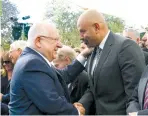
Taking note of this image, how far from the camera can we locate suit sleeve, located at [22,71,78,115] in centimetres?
221

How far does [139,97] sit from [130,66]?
1.07 feet

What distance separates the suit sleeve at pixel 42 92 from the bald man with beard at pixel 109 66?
844 mm

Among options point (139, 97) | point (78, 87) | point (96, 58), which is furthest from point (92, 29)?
point (139, 97)

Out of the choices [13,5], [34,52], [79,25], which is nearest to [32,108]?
[34,52]

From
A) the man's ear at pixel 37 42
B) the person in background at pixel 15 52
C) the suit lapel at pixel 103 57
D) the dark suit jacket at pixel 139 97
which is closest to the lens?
the man's ear at pixel 37 42

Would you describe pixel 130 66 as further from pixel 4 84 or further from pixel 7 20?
pixel 7 20

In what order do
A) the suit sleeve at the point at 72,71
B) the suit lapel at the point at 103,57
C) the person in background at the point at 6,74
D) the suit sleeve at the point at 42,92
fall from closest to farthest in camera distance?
the suit sleeve at the point at 42,92 < the suit lapel at the point at 103,57 < the suit sleeve at the point at 72,71 < the person in background at the point at 6,74

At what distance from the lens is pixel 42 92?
86.7 inches

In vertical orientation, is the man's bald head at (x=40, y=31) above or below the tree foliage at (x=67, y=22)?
above

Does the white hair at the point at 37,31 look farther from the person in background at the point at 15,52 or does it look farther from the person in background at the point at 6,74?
the person in background at the point at 6,74

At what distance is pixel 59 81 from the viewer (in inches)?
98.3

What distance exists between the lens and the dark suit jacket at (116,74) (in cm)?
291

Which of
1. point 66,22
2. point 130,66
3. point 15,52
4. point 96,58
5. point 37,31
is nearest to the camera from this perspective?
point 37,31

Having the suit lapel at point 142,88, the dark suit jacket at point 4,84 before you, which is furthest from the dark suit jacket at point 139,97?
the dark suit jacket at point 4,84
